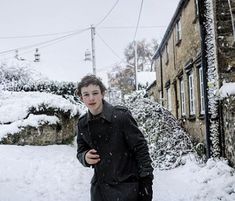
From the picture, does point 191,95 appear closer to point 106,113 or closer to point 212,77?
point 212,77

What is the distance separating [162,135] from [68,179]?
450 cm

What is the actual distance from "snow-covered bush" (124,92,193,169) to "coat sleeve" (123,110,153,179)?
9.31 m

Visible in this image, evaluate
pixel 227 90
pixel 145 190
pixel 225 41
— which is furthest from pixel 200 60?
pixel 145 190

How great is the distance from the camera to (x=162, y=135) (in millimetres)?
13438

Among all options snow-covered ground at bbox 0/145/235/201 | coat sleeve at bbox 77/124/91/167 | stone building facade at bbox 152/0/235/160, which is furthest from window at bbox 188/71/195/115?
coat sleeve at bbox 77/124/91/167

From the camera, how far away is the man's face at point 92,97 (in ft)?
10.5

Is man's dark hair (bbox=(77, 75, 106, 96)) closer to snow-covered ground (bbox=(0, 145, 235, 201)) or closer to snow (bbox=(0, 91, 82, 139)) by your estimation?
snow-covered ground (bbox=(0, 145, 235, 201))

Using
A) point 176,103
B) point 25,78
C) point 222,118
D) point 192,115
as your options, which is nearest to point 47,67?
point 25,78

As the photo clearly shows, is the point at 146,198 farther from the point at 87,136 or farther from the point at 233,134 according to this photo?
the point at 233,134

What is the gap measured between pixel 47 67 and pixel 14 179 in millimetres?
29783

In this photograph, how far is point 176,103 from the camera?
20.7 meters

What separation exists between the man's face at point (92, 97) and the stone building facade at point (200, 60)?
8246mm

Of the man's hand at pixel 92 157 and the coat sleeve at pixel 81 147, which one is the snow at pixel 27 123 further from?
the man's hand at pixel 92 157

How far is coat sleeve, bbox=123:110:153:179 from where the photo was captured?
10.1 feet
